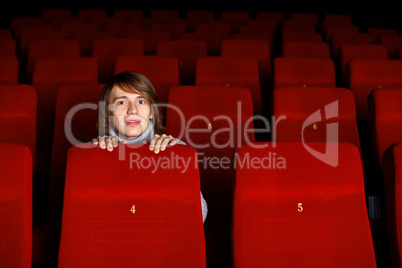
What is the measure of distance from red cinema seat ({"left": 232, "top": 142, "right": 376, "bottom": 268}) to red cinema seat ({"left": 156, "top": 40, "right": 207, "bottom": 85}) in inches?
27.4

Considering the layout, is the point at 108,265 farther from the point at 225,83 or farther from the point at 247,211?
the point at 225,83

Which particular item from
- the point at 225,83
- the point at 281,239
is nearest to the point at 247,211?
the point at 281,239

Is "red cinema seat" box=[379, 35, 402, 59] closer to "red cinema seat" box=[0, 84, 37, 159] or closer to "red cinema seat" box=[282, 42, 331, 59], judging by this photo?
"red cinema seat" box=[282, 42, 331, 59]

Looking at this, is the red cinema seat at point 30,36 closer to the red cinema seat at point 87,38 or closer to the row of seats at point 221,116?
the red cinema seat at point 87,38

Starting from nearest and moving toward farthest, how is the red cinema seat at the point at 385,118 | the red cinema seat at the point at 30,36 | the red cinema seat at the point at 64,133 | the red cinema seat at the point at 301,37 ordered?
the red cinema seat at the point at 64,133
the red cinema seat at the point at 385,118
the red cinema seat at the point at 30,36
the red cinema seat at the point at 301,37

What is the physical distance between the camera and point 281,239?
47 centimetres

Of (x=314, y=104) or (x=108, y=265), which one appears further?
(x=314, y=104)

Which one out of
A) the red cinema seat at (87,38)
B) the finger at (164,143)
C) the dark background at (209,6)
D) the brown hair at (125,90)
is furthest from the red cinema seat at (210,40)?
the dark background at (209,6)

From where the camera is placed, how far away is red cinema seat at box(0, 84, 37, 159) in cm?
70

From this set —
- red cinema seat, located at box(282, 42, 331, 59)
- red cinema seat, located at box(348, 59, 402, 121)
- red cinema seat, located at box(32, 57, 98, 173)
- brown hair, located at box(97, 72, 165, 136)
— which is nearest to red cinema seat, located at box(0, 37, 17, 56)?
red cinema seat, located at box(32, 57, 98, 173)

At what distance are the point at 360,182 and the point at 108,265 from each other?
1.04ft

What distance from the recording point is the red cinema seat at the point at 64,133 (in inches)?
23.1

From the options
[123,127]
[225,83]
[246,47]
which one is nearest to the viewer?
[123,127]

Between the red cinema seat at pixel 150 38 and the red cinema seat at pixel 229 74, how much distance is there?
0.52 m
